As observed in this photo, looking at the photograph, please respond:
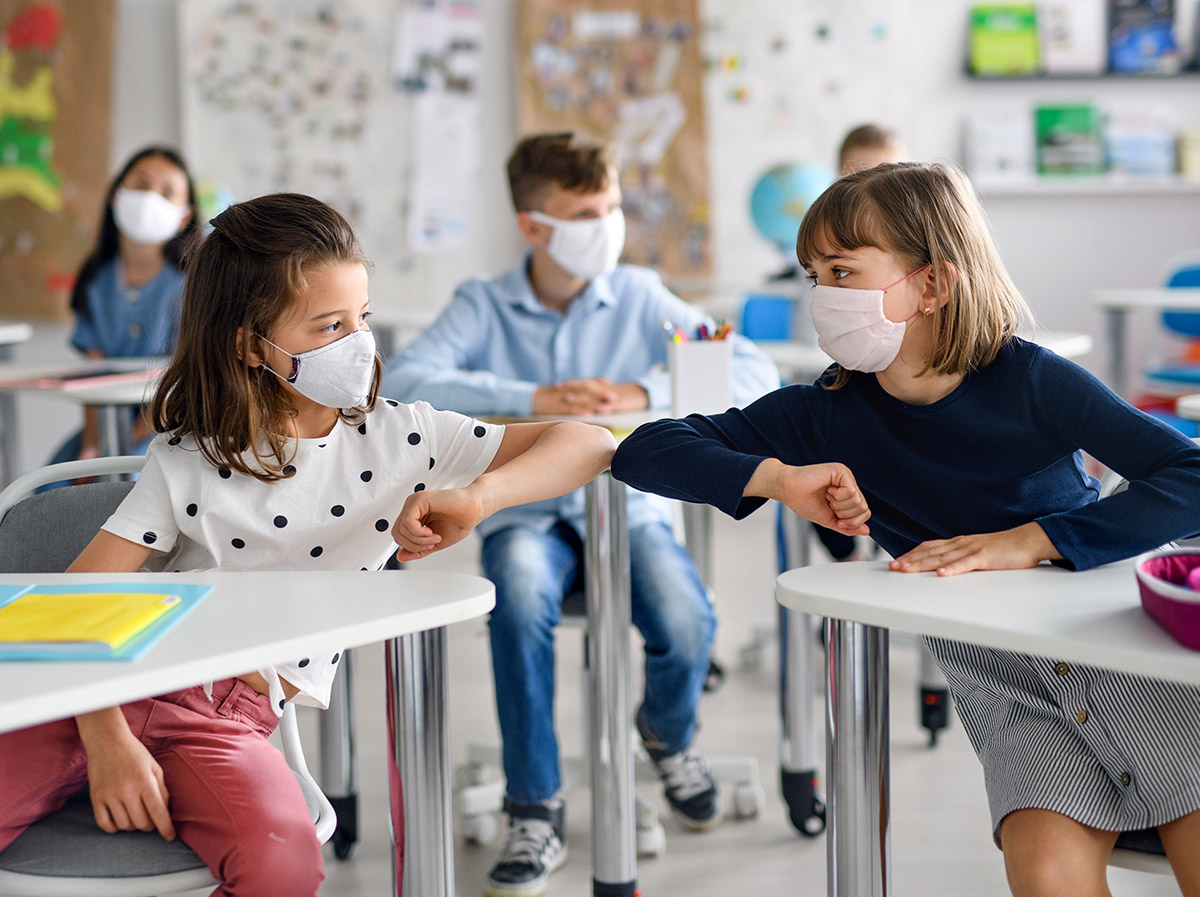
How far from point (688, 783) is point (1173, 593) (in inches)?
46.6

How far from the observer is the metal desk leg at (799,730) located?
1.95 meters

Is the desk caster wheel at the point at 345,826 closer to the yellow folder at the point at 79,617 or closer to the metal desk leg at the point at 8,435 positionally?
the yellow folder at the point at 79,617

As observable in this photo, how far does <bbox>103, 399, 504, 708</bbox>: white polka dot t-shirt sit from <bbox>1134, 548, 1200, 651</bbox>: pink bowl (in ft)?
2.34

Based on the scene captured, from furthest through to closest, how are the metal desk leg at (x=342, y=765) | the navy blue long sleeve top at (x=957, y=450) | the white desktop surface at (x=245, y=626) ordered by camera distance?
the metal desk leg at (x=342, y=765)
the navy blue long sleeve top at (x=957, y=450)
the white desktop surface at (x=245, y=626)

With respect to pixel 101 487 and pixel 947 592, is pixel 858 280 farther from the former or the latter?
pixel 101 487

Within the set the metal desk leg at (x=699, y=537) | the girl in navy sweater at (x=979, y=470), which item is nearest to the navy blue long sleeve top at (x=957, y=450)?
the girl in navy sweater at (x=979, y=470)

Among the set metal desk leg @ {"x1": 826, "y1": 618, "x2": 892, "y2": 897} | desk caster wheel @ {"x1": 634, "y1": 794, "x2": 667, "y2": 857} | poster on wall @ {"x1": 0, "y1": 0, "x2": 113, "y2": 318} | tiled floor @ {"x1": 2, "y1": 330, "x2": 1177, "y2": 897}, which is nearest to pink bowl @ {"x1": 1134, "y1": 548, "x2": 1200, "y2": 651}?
metal desk leg @ {"x1": 826, "y1": 618, "x2": 892, "y2": 897}

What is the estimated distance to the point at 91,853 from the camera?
1.05m

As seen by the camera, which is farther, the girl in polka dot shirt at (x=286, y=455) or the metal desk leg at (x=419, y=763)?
the girl in polka dot shirt at (x=286, y=455)

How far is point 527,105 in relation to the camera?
4703 mm

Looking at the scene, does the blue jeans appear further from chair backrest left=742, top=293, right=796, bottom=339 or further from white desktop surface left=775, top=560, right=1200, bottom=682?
chair backrest left=742, top=293, right=796, bottom=339

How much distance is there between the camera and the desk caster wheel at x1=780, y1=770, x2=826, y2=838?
195 centimetres

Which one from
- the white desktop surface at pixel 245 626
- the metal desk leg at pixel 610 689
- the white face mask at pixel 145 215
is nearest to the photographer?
the white desktop surface at pixel 245 626

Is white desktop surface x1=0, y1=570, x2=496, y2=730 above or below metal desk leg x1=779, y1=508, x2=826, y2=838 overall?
above
